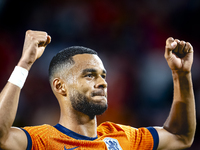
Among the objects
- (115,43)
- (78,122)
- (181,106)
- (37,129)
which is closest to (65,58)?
(78,122)

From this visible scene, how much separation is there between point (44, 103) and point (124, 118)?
1393mm

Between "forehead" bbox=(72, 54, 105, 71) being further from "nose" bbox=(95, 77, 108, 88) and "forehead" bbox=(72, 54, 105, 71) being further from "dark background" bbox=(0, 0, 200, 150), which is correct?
"dark background" bbox=(0, 0, 200, 150)

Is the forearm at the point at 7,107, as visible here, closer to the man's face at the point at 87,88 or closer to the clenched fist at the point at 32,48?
the clenched fist at the point at 32,48

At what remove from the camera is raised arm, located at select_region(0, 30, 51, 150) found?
73.6 inches

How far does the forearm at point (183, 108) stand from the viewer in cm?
265

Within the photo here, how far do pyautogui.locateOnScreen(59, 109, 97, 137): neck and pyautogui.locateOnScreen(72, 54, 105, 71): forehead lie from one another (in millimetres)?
427

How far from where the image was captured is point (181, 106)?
2.66 meters

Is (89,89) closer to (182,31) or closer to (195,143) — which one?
(195,143)

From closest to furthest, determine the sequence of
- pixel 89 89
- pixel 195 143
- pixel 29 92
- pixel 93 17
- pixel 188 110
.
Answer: pixel 89 89, pixel 188 110, pixel 29 92, pixel 195 143, pixel 93 17

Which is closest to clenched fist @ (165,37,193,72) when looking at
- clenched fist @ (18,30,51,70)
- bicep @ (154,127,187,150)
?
bicep @ (154,127,187,150)

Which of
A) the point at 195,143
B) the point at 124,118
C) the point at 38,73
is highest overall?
the point at 38,73

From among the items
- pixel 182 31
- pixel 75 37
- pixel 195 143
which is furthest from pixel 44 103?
pixel 182 31

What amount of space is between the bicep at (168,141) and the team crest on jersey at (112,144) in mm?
484

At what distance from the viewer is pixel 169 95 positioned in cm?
462
